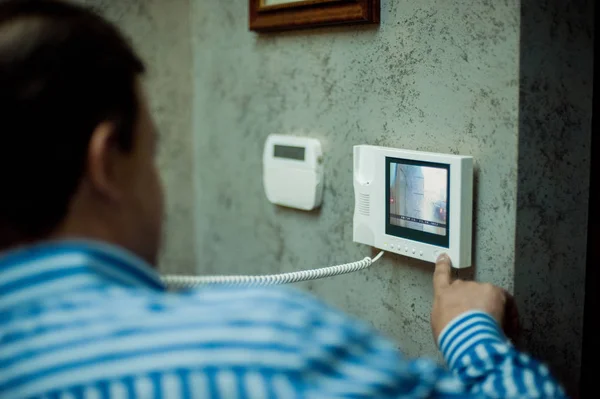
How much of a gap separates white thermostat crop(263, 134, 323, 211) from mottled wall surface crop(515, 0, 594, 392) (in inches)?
19.3

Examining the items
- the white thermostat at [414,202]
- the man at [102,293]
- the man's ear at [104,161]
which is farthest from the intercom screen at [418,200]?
the man's ear at [104,161]

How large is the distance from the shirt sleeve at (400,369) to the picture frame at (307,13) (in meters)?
0.69

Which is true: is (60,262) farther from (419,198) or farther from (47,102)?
(419,198)

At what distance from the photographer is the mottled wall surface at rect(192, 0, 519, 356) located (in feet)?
3.37

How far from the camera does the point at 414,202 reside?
1125 millimetres

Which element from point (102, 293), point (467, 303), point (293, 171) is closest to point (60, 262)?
point (102, 293)

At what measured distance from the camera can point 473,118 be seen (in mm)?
1056

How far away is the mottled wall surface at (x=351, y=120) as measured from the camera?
1.03 meters

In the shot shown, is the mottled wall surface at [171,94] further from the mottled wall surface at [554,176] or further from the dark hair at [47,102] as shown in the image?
the dark hair at [47,102]

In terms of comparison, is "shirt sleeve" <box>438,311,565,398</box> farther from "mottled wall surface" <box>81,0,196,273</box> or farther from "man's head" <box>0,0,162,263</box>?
"mottled wall surface" <box>81,0,196,273</box>

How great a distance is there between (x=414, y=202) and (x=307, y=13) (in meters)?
0.48

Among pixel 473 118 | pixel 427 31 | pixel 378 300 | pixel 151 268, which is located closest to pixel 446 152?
pixel 473 118

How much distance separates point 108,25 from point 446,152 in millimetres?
682

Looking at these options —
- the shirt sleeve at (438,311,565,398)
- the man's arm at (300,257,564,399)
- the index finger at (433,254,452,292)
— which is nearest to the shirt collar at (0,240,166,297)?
the man's arm at (300,257,564,399)
